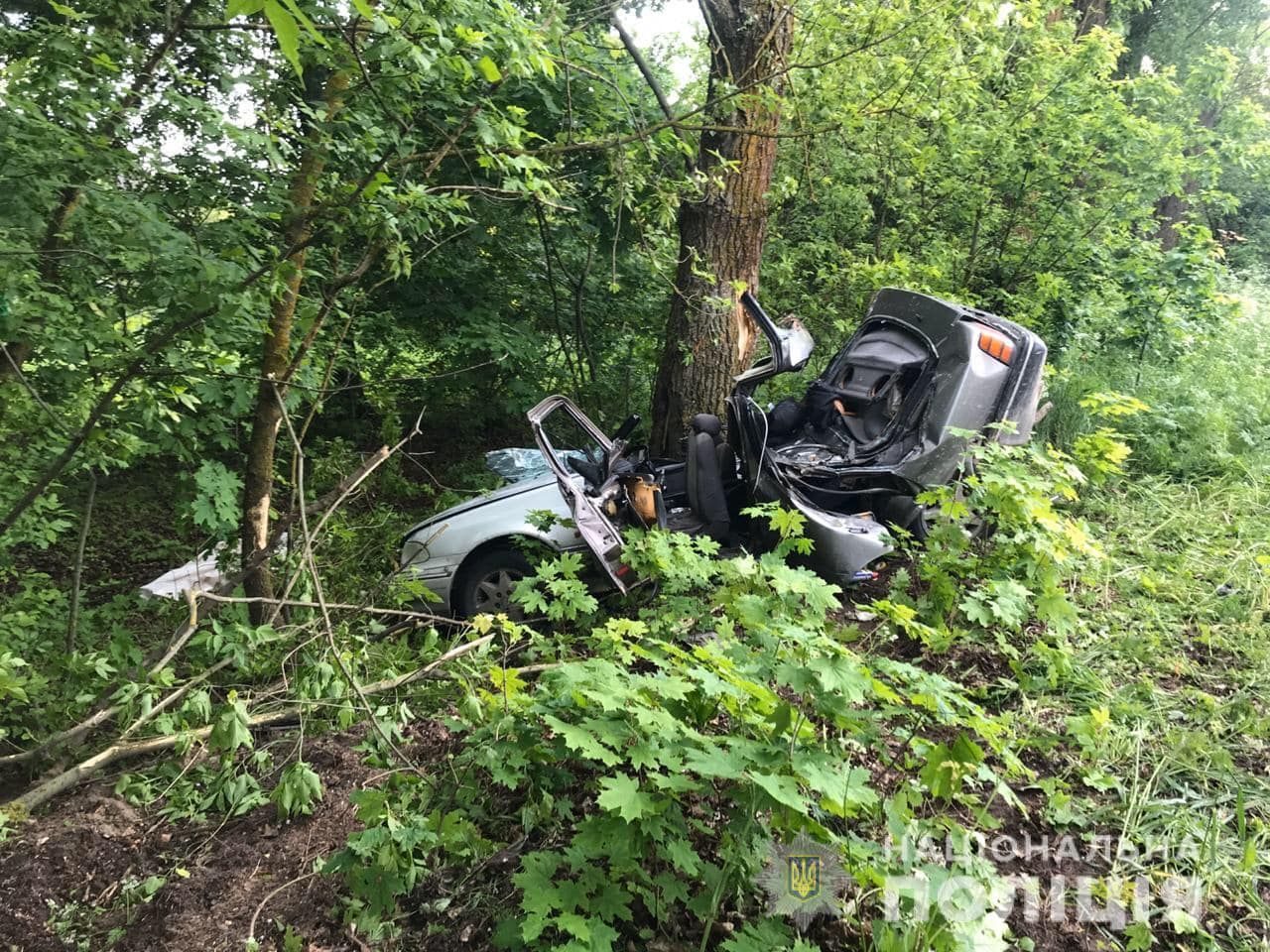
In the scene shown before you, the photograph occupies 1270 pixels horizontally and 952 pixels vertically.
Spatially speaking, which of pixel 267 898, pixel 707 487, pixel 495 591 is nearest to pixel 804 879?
pixel 267 898

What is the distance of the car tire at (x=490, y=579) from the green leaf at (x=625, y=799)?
9.71 ft

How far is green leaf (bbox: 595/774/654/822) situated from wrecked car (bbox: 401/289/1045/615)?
238 centimetres

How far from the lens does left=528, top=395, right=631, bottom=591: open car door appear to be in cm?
444

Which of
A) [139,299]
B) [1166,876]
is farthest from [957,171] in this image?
[139,299]

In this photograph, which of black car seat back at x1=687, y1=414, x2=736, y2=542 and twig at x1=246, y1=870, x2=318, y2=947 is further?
black car seat back at x1=687, y1=414, x2=736, y2=542

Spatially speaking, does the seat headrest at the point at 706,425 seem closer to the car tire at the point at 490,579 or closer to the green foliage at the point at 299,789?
the car tire at the point at 490,579

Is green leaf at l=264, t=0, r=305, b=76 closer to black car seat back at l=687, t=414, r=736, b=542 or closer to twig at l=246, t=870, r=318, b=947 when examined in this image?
twig at l=246, t=870, r=318, b=947

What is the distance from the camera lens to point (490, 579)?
4938 mm

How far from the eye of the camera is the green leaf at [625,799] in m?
1.87

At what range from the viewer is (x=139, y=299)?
3023mm

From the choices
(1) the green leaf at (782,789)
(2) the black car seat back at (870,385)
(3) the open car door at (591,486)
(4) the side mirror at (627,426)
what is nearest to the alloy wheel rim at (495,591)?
(3) the open car door at (591,486)

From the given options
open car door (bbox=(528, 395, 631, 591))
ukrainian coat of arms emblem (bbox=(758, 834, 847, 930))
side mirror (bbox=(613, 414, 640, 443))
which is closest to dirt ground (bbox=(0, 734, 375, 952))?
ukrainian coat of arms emblem (bbox=(758, 834, 847, 930))

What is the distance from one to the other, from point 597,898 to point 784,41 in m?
5.82

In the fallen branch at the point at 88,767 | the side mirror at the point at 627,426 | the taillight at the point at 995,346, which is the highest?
the taillight at the point at 995,346
